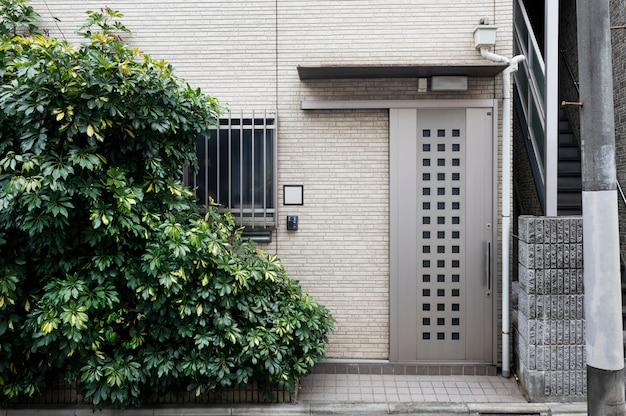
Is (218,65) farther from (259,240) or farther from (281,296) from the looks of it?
(281,296)

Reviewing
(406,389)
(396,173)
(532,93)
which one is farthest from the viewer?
(532,93)

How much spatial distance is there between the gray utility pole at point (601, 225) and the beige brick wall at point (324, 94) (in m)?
2.04

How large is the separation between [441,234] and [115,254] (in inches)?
154

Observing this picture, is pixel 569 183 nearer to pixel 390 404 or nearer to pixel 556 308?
pixel 556 308

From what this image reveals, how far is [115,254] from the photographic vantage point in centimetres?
495

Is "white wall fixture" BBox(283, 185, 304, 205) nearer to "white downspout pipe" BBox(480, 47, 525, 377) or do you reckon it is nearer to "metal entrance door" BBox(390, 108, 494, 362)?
"metal entrance door" BBox(390, 108, 494, 362)

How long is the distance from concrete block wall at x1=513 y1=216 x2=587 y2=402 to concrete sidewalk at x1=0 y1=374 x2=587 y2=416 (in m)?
0.25

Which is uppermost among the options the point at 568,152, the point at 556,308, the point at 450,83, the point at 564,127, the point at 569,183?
the point at 450,83

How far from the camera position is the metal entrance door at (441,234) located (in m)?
6.18

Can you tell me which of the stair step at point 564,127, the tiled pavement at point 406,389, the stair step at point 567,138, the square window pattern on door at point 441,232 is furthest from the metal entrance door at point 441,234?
the stair step at point 564,127

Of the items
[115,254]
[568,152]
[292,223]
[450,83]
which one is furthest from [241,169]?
[568,152]

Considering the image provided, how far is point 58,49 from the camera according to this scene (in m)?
4.60

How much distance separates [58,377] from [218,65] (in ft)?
14.0

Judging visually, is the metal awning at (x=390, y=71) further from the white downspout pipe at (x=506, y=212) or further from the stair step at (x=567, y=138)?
the stair step at (x=567, y=138)
